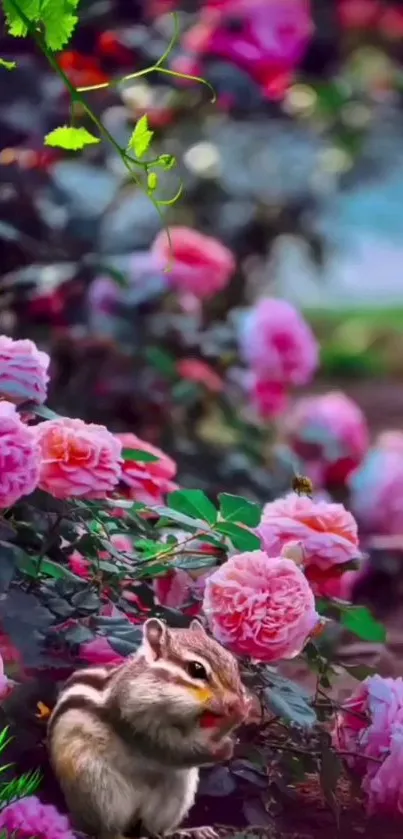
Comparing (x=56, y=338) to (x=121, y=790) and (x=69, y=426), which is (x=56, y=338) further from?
(x=121, y=790)

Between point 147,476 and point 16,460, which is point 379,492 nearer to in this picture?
point 147,476

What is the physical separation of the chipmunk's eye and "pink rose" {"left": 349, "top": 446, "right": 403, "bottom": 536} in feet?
1.01

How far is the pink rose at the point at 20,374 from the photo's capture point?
941 millimetres

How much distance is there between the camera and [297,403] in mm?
1179

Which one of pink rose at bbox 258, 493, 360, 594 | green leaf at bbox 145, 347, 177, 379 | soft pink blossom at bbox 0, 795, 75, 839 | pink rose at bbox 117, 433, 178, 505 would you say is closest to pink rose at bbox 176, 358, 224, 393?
green leaf at bbox 145, 347, 177, 379

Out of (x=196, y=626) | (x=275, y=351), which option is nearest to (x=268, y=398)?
(x=275, y=351)

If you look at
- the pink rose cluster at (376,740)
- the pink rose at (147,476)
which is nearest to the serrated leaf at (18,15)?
the pink rose at (147,476)

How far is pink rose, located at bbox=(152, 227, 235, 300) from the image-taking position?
1.17 metres

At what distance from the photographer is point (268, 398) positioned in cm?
119

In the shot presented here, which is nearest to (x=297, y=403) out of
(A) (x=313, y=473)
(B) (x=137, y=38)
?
(A) (x=313, y=473)

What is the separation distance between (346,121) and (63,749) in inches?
26.1

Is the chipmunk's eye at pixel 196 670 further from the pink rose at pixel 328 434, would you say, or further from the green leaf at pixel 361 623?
the pink rose at pixel 328 434

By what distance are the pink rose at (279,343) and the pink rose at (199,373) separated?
0.13ft

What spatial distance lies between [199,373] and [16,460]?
1.15ft
